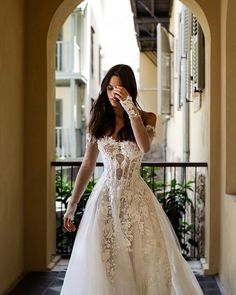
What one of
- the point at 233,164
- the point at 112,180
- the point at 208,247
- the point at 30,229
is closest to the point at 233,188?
the point at 233,164

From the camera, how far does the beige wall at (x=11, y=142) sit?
3396 mm

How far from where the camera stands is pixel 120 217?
2.56 m

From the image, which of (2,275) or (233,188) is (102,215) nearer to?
(2,275)

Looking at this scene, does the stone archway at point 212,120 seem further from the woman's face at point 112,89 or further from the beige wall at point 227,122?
the woman's face at point 112,89

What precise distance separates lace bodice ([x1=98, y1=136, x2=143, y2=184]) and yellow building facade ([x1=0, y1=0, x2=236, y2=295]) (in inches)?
45.5

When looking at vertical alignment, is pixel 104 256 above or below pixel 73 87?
below

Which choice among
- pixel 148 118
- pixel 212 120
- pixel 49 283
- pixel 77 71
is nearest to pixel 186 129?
pixel 212 120

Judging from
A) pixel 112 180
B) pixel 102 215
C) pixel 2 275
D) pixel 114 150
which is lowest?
pixel 2 275

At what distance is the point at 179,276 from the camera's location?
288 cm

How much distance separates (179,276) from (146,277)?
1.34 feet

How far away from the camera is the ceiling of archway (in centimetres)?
968

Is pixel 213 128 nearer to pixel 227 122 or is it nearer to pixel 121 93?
pixel 227 122

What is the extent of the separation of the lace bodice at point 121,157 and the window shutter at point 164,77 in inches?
285

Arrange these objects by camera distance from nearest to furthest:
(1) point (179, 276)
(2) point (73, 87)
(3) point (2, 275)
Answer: (1) point (179, 276), (3) point (2, 275), (2) point (73, 87)
